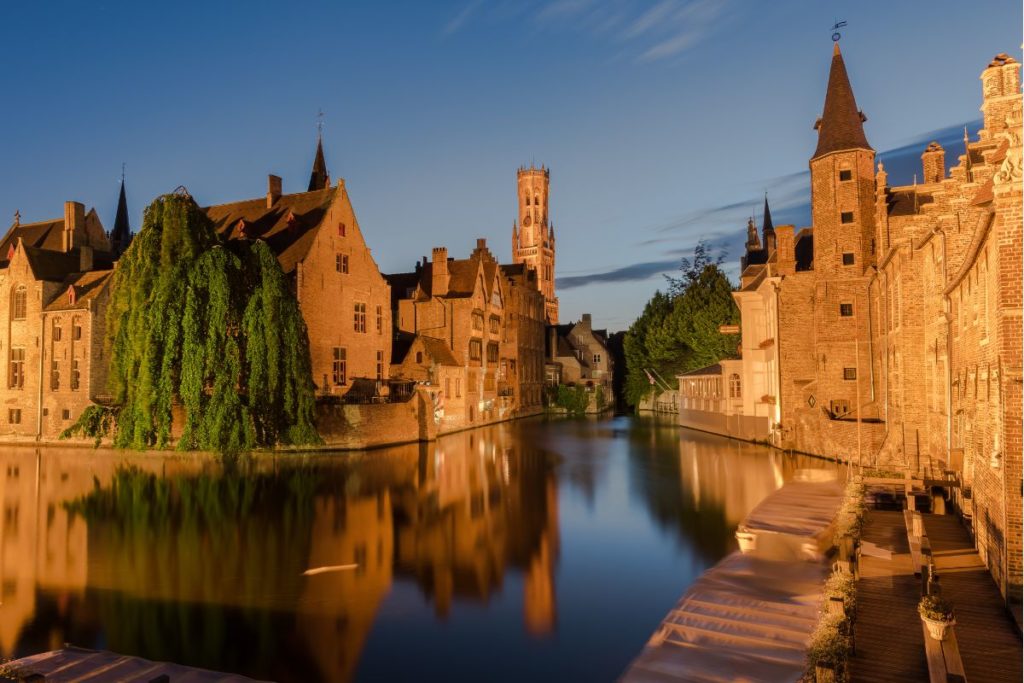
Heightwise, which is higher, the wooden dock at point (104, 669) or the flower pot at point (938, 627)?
the flower pot at point (938, 627)

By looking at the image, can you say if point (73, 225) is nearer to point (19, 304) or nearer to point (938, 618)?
point (19, 304)

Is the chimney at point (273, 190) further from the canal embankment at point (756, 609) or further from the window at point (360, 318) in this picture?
the canal embankment at point (756, 609)

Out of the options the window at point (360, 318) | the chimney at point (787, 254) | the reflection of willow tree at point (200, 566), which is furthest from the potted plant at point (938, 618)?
the window at point (360, 318)

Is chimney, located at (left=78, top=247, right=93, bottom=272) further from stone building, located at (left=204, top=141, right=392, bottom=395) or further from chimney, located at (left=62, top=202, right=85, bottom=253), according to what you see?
stone building, located at (left=204, top=141, right=392, bottom=395)

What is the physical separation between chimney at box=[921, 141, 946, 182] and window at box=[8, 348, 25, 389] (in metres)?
52.9

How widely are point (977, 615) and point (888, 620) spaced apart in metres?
1.45

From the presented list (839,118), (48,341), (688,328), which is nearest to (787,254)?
(839,118)

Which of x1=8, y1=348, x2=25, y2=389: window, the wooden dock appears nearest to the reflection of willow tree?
the wooden dock

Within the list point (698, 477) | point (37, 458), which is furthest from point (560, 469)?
point (37, 458)

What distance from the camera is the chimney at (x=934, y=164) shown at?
108 ft

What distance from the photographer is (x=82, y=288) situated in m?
41.7

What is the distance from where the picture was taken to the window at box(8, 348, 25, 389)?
41781mm

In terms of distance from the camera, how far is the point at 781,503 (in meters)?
17.0

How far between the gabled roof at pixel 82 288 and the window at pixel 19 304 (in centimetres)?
192
